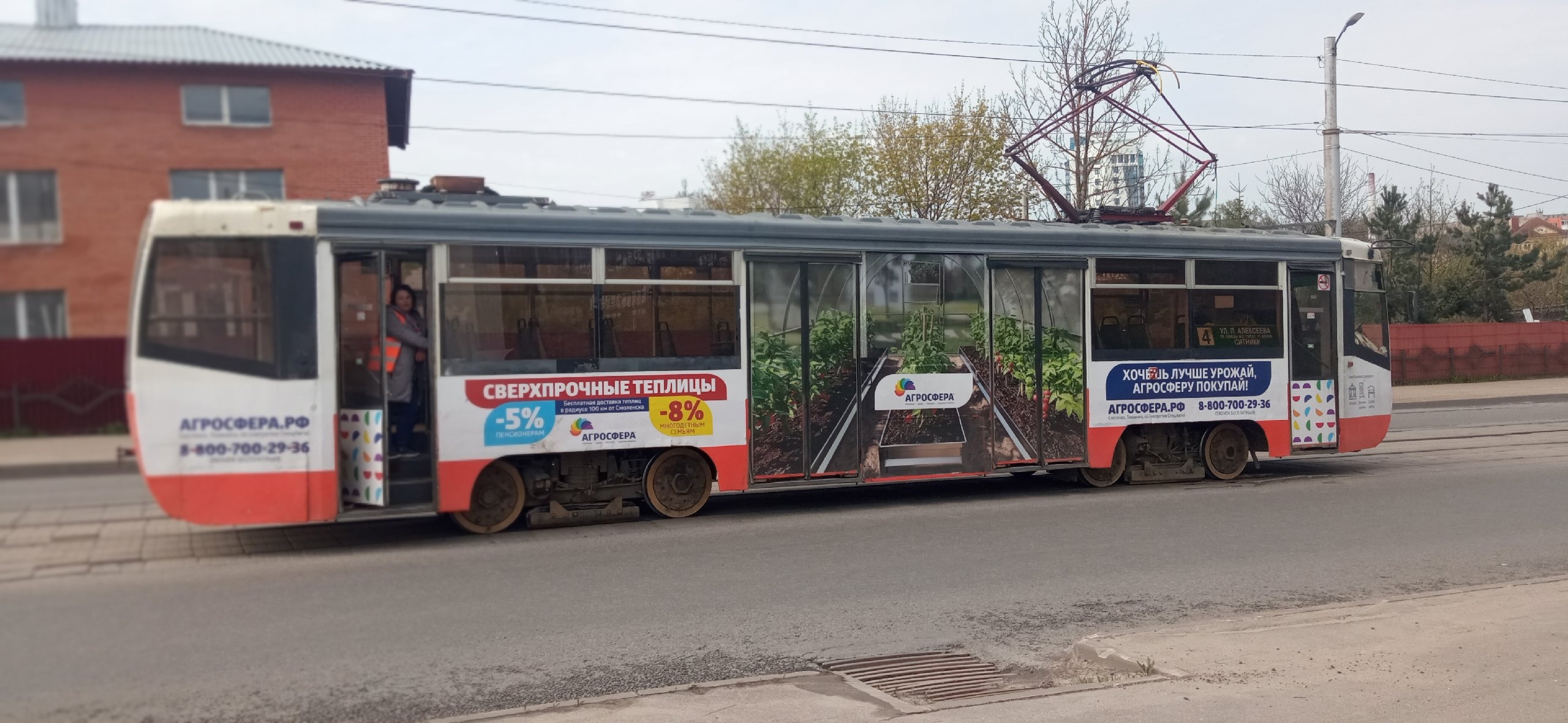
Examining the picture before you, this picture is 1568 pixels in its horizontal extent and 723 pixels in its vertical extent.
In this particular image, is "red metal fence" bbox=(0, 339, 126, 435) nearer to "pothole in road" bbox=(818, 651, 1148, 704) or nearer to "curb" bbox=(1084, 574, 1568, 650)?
"pothole in road" bbox=(818, 651, 1148, 704)

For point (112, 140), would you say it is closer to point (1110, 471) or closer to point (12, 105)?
point (12, 105)

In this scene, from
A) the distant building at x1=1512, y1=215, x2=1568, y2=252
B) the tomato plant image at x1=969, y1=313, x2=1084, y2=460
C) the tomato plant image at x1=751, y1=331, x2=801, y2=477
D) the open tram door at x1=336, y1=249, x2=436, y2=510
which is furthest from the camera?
the distant building at x1=1512, y1=215, x2=1568, y2=252

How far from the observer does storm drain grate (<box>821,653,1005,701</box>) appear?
5898 millimetres

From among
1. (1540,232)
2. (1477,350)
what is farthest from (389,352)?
(1540,232)

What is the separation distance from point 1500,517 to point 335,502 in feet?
33.8

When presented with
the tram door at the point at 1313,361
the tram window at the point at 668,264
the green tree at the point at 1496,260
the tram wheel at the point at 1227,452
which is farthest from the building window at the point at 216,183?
the green tree at the point at 1496,260

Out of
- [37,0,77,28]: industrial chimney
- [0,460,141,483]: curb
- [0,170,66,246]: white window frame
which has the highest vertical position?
[37,0,77,28]: industrial chimney

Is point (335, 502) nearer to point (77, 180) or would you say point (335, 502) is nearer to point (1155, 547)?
point (77, 180)

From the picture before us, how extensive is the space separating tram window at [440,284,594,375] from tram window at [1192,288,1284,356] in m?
6.93

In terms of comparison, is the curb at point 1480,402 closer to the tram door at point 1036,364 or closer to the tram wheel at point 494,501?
the tram door at point 1036,364

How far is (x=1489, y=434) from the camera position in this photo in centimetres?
1911

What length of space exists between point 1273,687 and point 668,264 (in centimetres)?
649

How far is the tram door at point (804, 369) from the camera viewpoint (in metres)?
11.0

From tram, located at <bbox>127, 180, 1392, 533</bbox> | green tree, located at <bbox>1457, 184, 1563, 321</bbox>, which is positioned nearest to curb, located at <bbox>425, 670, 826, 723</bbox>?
tram, located at <bbox>127, 180, 1392, 533</bbox>
